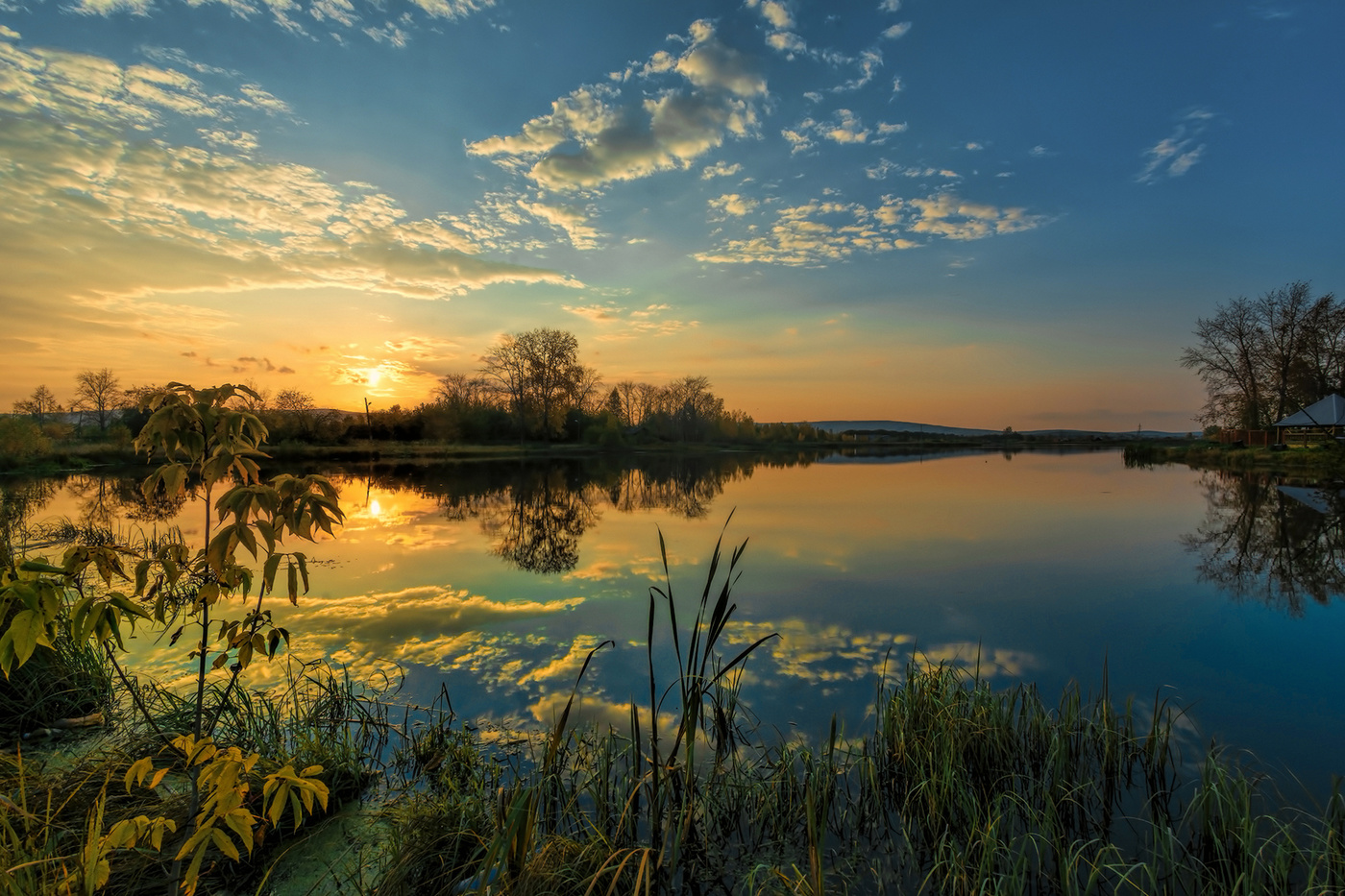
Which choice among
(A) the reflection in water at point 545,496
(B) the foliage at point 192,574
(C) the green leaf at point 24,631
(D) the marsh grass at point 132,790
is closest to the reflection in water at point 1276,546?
(A) the reflection in water at point 545,496

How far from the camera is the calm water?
206 inches

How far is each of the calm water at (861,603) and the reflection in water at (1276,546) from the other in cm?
7

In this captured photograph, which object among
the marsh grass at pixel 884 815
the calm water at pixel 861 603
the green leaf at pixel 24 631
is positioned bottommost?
the calm water at pixel 861 603

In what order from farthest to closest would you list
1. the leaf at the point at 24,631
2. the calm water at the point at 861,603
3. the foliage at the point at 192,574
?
1. the calm water at the point at 861,603
2. the foliage at the point at 192,574
3. the leaf at the point at 24,631

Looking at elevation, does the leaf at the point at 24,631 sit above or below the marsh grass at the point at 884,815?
above

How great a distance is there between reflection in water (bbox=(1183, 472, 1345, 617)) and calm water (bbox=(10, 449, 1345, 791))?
0.07 metres

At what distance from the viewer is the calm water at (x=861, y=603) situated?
523 centimetres

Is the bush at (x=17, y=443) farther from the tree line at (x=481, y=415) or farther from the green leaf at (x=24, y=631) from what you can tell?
the green leaf at (x=24, y=631)

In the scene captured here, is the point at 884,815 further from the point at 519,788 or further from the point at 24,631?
the point at 24,631

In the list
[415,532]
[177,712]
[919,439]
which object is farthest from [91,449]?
[919,439]

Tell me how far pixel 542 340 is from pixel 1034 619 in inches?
1974

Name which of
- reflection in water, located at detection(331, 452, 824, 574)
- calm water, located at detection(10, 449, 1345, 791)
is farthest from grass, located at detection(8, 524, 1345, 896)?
reflection in water, located at detection(331, 452, 824, 574)

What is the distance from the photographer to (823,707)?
15.8 ft

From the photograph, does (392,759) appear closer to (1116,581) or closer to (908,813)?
(908,813)
